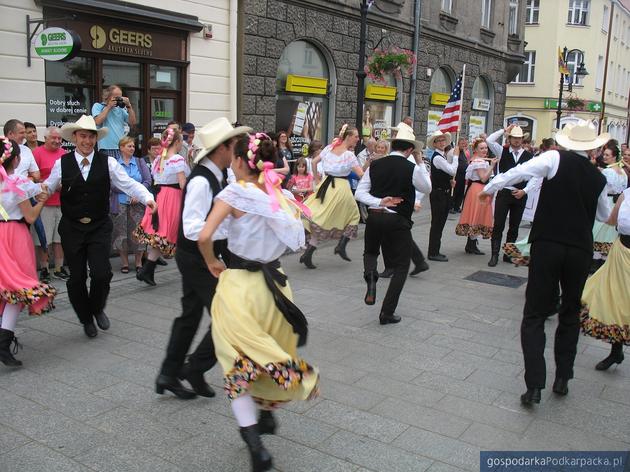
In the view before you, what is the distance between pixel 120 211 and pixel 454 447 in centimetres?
584

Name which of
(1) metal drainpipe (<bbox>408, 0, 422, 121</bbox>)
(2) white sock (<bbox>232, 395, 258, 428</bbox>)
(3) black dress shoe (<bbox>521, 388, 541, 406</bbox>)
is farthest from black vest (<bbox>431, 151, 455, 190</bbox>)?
(1) metal drainpipe (<bbox>408, 0, 422, 121</bbox>)

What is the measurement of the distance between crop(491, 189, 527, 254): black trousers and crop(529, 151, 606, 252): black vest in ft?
17.4

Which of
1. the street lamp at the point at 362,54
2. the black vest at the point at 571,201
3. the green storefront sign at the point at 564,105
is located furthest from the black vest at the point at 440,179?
the green storefront sign at the point at 564,105

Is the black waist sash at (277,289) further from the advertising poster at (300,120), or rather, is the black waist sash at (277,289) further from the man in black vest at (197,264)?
the advertising poster at (300,120)

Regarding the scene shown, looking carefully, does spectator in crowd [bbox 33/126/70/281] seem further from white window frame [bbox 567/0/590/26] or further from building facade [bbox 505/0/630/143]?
white window frame [bbox 567/0/590/26]

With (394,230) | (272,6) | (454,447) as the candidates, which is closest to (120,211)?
(394,230)

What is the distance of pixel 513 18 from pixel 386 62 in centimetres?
1263

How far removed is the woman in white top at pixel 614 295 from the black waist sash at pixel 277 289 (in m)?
2.70

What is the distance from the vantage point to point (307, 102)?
1536cm

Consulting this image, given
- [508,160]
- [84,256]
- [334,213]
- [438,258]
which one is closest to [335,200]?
[334,213]

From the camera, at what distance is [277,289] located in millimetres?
3586

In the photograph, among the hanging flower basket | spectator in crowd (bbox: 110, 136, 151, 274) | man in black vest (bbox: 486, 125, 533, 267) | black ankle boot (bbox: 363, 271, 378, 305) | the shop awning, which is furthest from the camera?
the hanging flower basket

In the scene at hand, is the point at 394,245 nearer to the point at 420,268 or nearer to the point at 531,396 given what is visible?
the point at 531,396

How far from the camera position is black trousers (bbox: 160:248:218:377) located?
4.20 m
